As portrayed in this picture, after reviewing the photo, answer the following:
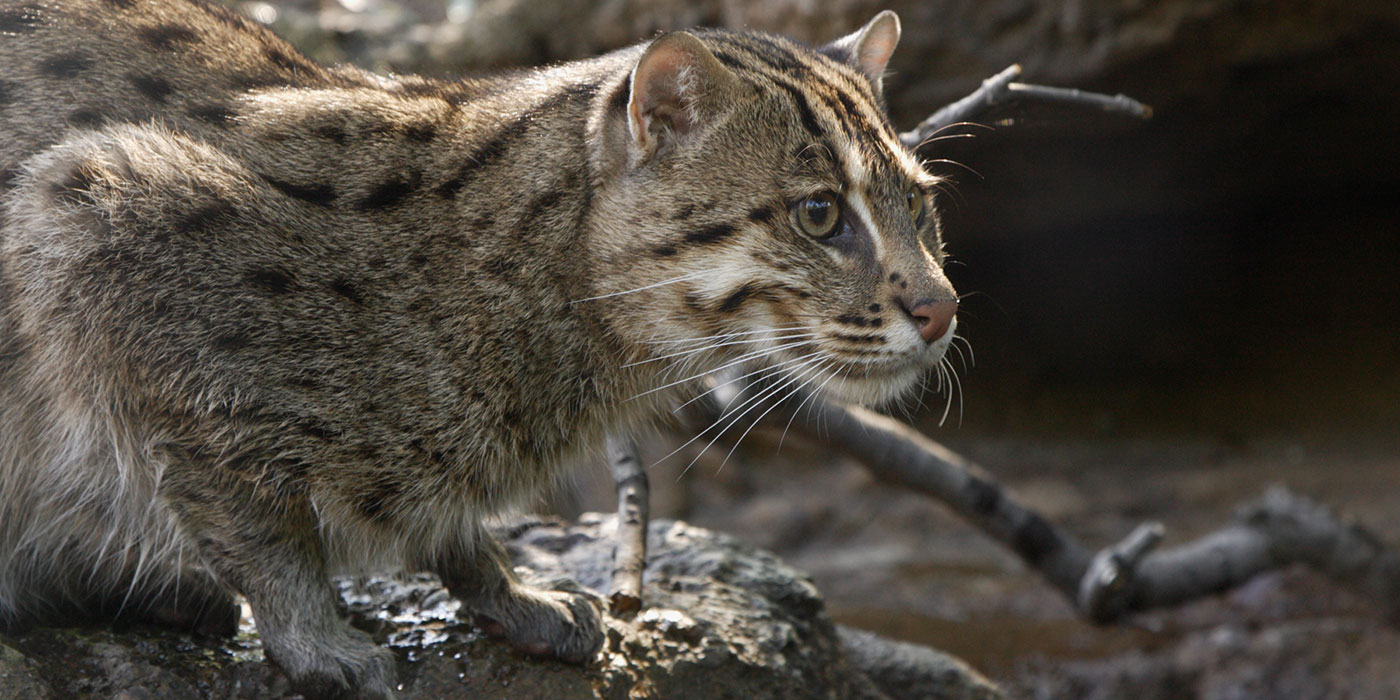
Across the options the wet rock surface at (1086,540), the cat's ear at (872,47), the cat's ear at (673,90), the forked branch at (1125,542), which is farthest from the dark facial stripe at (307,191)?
the wet rock surface at (1086,540)

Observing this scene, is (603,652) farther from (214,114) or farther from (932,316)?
(214,114)

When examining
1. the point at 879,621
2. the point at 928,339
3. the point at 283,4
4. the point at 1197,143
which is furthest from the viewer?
the point at 283,4

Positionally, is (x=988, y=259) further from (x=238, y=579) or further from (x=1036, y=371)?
(x=238, y=579)

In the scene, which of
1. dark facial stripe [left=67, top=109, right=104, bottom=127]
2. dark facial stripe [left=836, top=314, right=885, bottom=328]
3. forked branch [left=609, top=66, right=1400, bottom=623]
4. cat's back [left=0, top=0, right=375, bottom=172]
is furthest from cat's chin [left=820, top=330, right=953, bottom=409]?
dark facial stripe [left=67, top=109, right=104, bottom=127]

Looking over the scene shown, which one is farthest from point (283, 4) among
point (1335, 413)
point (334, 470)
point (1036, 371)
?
point (1335, 413)

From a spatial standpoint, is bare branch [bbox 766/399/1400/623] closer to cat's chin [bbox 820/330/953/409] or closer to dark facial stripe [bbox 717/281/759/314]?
cat's chin [bbox 820/330/953/409]
